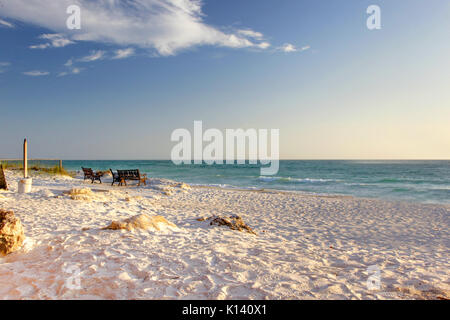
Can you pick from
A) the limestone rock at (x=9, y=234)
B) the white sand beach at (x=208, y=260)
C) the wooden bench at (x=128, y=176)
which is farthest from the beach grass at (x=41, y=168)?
the limestone rock at (x=9, y=234)

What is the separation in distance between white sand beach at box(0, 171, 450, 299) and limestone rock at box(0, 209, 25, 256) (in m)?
0.14

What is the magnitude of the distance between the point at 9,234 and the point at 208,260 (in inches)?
115

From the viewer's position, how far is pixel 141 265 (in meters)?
3.49

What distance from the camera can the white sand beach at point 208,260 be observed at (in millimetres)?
2896

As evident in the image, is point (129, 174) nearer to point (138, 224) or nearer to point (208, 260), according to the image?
point (138, 224)

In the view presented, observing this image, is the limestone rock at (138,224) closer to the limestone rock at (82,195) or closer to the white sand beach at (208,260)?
the white sand beach at (208,260)

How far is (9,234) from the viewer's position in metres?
3.71

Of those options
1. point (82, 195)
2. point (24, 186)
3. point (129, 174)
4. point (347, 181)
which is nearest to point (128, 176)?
point (129, 174)

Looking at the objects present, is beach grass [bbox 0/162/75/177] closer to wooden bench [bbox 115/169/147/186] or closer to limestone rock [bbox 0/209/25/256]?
wooden bench [bbox 115/169/147/186]

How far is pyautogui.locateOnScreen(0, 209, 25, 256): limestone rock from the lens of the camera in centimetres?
364
